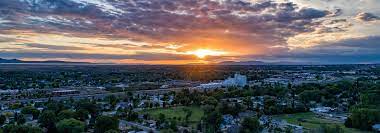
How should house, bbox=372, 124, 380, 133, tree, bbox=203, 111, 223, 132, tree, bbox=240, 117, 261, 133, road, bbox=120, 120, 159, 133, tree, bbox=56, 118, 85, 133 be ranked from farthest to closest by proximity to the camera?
house, bbox=372, 124, 380, 133 → road, bbox=120, 120, 159, 133 → tree, bbox=203, 111, 223, 132 → tree, bbox=240, 117, 261, 133 → tree, bbox=56, 118, 85, 133

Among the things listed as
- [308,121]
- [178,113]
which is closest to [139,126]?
[178,113]

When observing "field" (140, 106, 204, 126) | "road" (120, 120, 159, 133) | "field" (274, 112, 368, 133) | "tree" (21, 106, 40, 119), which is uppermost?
"tree" (21, 106, 40, 119)

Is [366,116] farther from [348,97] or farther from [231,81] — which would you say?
[231,81]

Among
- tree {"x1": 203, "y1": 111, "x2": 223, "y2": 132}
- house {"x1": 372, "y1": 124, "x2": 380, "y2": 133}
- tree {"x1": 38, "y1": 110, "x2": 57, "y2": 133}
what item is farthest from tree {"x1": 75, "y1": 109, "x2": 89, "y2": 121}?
house {"x1": 372, "y1": 124, "x2": 380, "y2": 133}

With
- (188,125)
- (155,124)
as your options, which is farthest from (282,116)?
(155,124)

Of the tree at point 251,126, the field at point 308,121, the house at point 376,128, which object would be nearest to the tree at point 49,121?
the tree at point 251,126

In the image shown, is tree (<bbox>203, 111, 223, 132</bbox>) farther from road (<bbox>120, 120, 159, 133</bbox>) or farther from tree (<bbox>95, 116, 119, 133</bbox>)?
tree (<bbox>95, 116, 119, 133</bbox>)
